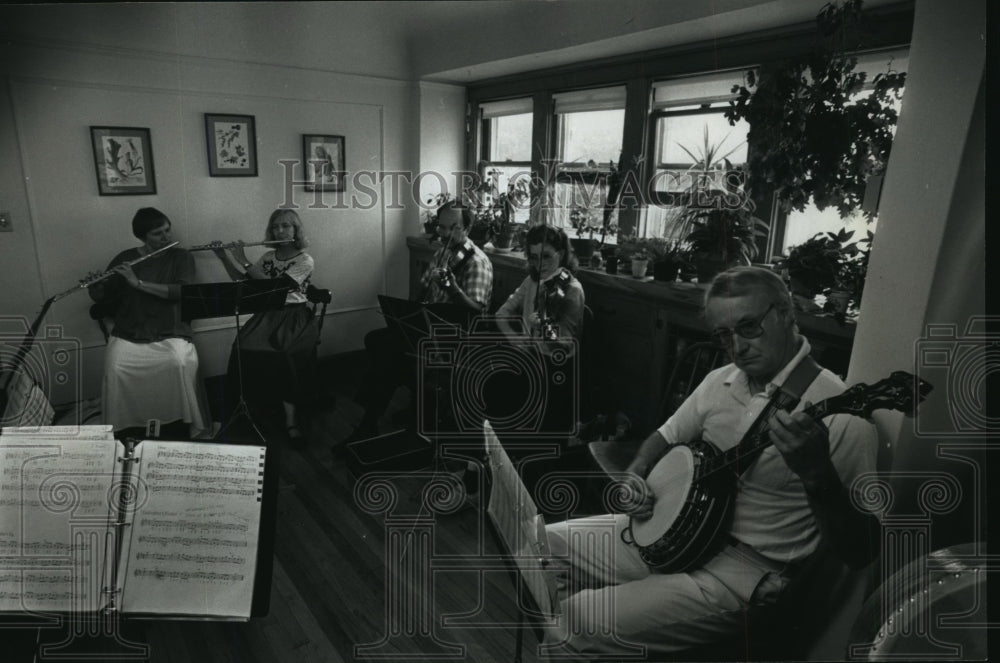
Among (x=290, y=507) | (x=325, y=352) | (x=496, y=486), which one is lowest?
(x=290, y=507)

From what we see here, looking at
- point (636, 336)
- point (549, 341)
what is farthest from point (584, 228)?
point (549, 341)

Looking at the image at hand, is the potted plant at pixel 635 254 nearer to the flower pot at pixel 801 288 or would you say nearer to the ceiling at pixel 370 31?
the flower pot at pixel 801 288

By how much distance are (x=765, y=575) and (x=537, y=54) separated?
250 centimetres

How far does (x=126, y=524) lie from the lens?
4.16 ft

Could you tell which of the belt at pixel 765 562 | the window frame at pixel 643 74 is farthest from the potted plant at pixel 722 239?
the belt at pixel 765 562

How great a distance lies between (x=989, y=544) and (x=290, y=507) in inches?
91.4

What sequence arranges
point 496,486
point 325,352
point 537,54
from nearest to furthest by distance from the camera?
point 496,486 → point 537,54 → point 325,352

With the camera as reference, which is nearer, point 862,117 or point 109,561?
point 109,561

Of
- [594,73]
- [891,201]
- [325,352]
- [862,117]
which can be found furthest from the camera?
[325,352]

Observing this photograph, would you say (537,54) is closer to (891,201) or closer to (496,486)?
(891,201)

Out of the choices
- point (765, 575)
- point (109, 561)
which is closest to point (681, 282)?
point (765, 575)

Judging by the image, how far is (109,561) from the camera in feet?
4.15

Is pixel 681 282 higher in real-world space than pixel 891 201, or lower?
lower

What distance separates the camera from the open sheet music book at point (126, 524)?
1254 mm
